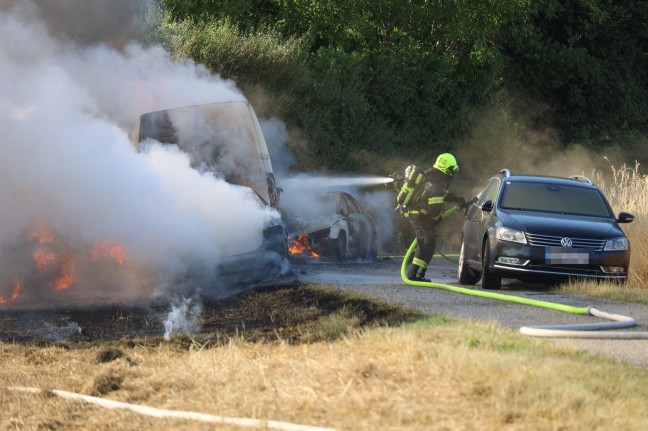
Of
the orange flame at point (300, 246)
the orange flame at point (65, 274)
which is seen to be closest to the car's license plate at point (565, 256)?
the orange flame at point (65, 274)

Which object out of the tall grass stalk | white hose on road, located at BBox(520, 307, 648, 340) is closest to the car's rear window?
the tall grass stalk

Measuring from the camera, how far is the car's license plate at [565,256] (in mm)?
15500

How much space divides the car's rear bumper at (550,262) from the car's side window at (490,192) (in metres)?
1.48

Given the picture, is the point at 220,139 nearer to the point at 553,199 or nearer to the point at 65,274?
the point at 65,274

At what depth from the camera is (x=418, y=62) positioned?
34.3 m

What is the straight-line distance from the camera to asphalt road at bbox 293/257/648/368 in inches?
402

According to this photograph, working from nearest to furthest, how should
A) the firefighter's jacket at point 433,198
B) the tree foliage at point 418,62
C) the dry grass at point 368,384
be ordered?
the dry grass at point 368,384, the firefighter's jacket at point 433,198, the tree foliage at point 418,62

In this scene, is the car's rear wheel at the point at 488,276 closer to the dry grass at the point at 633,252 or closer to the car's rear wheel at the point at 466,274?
the dry grass at the point at 633,252

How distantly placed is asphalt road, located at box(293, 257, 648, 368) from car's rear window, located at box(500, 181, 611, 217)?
3.75ft

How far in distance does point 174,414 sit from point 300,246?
1325 centimetres

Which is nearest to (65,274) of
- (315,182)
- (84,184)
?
(84,184)

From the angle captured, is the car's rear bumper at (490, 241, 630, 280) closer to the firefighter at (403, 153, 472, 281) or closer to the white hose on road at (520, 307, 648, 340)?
the firefighter at (403, 153, 472, 281)

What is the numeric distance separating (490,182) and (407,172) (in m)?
2.18

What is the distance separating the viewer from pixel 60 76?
17000 millimetres
